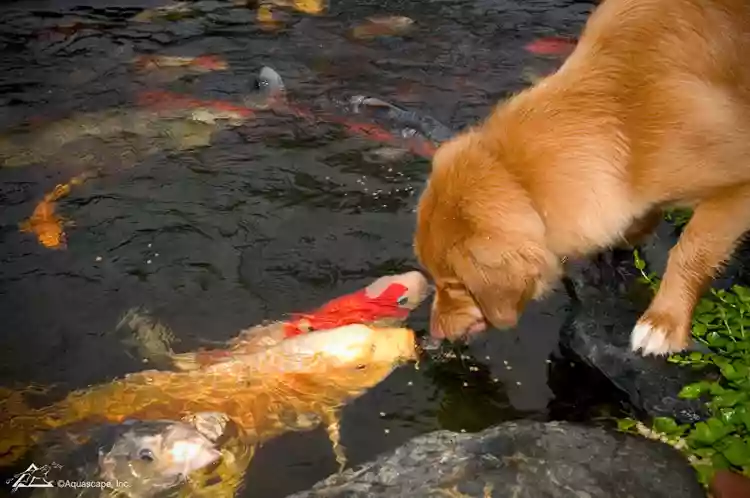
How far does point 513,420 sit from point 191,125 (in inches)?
126

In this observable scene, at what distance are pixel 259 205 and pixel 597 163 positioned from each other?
244cm

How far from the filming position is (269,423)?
12.7 ft

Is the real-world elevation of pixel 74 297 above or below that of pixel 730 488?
below

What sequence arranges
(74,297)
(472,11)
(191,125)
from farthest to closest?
(472,11) → (191,125) → (74,297)

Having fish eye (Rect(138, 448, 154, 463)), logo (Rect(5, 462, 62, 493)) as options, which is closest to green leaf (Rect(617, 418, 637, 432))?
fish eye (Rect(138, 448, 154, 463))

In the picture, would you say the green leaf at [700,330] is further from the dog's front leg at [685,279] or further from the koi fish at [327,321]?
the koi fish at [327,321]

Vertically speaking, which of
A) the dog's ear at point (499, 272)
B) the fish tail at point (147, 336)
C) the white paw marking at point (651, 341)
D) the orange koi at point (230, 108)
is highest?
the dog's ear at point (499, 272)

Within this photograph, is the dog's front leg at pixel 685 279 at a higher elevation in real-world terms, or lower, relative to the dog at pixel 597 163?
lower

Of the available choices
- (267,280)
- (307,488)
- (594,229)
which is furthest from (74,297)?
(594,229)

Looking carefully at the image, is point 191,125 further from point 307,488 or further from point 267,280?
point 307,488

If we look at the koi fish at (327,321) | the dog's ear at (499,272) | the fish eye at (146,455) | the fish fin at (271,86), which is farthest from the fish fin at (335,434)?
the fish fin at (271,86)

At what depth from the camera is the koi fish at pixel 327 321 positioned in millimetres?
4266

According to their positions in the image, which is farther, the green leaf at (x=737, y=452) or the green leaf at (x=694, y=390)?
the green leaf at (x=694, y=390)

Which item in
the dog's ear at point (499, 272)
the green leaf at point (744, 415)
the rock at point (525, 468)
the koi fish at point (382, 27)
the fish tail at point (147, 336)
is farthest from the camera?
the koi fish at point (382, 27)
